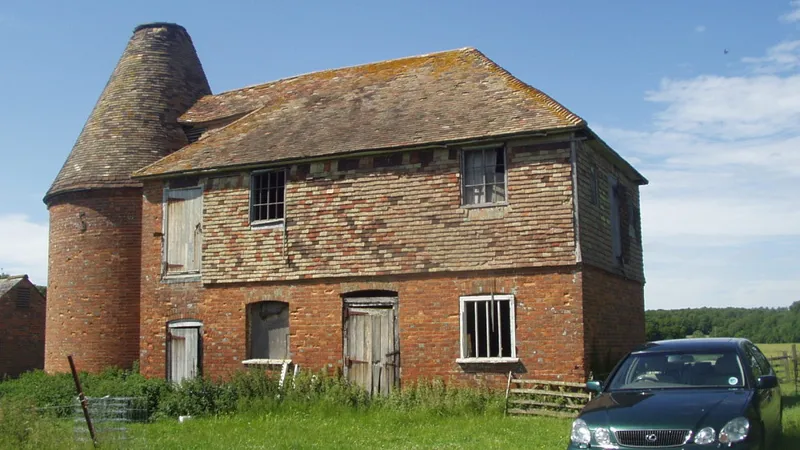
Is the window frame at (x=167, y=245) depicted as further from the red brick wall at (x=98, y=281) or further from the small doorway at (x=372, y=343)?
the small doorway at (x=372, y=343)

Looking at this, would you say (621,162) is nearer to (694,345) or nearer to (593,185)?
(593,185)

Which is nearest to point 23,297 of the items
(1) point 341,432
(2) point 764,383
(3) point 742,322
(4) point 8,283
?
(4) point 8,283

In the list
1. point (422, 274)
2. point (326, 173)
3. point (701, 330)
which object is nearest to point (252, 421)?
point (422, 274)

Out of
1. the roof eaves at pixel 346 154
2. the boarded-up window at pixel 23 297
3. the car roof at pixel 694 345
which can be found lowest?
the car roof at pixel 694 345

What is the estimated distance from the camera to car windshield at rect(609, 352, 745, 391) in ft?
30.0

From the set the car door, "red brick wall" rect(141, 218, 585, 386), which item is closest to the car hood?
the car door

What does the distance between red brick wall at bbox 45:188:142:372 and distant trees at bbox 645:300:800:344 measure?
50279mm

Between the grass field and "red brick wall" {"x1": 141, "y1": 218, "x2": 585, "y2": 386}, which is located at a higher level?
"red brick wall" {"x1": 141, "y1": 218, "x2": 585, "y2": 386}

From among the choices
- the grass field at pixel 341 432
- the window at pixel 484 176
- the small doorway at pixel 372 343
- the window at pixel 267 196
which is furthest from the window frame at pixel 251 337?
the window at pixel 484 176

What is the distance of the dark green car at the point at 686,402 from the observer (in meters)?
7.84

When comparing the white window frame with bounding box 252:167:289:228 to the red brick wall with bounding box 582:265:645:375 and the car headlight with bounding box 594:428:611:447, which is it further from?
the car headlight with bounding box 594:428:611:447

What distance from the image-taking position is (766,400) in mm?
9117

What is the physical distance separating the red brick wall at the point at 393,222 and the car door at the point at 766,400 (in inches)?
237

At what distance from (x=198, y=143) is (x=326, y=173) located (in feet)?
15.8
